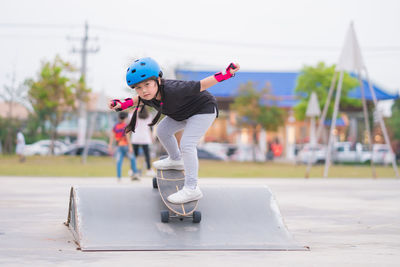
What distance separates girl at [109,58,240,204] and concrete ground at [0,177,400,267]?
111 cm

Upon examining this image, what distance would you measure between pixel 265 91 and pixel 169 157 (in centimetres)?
3621

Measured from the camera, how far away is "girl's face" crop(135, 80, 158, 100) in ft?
20.1

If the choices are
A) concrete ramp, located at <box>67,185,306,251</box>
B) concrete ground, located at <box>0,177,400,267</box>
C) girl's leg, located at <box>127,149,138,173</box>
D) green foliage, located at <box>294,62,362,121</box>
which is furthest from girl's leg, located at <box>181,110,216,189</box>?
green foliage, located at <box>294,62,362,121</box>

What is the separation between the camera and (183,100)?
20.6ft

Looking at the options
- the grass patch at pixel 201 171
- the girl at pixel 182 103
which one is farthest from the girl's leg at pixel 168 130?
the grass patch at pixel 201 171

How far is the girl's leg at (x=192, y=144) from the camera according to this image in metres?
6.36

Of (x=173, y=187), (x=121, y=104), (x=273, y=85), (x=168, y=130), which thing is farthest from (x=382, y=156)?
(x=121, y=104)

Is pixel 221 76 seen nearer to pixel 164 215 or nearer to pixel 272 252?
pixel 164 215

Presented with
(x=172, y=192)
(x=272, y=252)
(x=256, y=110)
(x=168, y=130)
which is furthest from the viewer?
(x=256, y=110)

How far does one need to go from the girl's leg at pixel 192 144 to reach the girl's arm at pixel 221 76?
38cm

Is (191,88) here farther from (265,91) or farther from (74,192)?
(265,91)

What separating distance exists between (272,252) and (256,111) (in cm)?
3680

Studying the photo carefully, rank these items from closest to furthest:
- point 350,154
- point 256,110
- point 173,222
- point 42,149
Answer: point 173,222
point 350,154
point 256,110
point 42,149

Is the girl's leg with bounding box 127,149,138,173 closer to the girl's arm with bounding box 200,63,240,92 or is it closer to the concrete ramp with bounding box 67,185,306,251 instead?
the concrete ramp with bounding box 67,185,306,251
